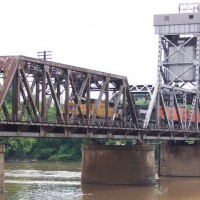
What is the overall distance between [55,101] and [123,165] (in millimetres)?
19176

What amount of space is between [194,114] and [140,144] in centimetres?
2900

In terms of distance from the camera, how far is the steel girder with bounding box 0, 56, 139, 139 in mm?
59469

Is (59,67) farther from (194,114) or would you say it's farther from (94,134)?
(194,114)

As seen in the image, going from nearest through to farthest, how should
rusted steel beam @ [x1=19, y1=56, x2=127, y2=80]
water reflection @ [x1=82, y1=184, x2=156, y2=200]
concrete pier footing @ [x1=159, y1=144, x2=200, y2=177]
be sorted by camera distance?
rusted steel beam @ [x1=19, y1=56, x2=127, y2=80] → water reflection @ [x1=82, y1=184, x2=156, y2=200] → concrete pier footing @ [x1=159, y1=144, x2=200, y2=177]

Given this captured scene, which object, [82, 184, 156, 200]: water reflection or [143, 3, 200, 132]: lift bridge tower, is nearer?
[82, 184, 156, 200]: water reflection

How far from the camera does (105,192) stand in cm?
7388

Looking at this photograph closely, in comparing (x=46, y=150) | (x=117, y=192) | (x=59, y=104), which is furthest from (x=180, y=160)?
(x=46, y=150)

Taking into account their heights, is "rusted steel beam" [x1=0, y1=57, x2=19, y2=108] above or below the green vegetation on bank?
above

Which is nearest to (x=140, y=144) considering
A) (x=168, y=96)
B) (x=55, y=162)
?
(x=168, y=96)

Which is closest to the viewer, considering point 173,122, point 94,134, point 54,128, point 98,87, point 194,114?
point 54,128

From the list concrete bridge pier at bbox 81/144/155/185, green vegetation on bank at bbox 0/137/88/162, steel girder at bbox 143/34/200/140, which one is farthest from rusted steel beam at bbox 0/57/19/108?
green vegetation on bank at bbox 0/137/88/162

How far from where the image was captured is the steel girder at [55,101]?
195ft

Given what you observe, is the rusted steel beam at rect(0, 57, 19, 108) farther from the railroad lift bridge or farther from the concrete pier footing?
the concrete pier footing

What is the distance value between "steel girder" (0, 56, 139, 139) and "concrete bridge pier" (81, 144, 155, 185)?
2.14 m
